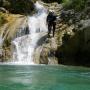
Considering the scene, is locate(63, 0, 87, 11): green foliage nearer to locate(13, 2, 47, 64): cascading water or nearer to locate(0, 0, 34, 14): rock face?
locate(13, 2, 47, 64): cascading water

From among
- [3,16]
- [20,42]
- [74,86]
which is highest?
[3,16]

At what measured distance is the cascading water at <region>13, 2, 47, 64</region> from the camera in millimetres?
28281

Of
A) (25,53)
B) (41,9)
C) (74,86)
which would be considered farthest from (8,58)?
(74,86)

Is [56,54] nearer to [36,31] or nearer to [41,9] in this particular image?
[36,31]

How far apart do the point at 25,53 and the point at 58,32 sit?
A: 10.3 ft

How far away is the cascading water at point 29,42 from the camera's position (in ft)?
92.8

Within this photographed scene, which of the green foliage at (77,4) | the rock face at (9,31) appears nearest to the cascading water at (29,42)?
the rock face at (9,31)

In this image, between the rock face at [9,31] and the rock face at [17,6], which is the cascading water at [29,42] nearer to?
the rock face at [9,31]

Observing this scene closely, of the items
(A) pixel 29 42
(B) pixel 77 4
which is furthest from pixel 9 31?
(B) pixel 77 4

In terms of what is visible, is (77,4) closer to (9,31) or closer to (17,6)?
(9,31)

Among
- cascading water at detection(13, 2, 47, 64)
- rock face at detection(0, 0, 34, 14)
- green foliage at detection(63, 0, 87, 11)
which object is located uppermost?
rock face at detection(0, 0, 34, 14)

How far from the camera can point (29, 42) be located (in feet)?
97.2

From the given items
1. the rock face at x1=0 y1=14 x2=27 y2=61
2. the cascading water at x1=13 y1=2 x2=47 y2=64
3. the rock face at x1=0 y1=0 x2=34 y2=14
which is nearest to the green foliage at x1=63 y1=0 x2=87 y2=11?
the cascading water at x1=13 y1=2 x2=47 y2=64

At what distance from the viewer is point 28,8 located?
4072 cm
